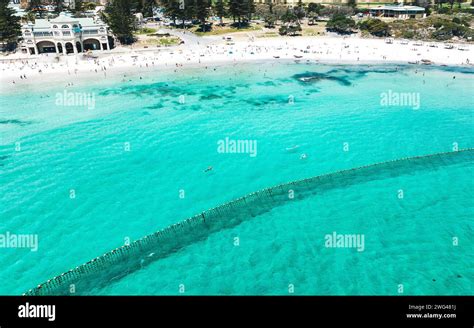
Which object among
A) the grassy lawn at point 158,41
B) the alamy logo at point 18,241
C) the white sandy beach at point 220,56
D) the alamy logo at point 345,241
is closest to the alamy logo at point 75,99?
the white sandy beach at point 220,56

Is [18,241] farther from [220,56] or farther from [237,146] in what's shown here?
[220,56]

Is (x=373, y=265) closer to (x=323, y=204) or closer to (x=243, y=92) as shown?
(x=323, y=204)

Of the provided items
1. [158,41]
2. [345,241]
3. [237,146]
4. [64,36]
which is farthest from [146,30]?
[345,241]

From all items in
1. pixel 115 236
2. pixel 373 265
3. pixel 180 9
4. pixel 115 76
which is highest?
pixel 180 9

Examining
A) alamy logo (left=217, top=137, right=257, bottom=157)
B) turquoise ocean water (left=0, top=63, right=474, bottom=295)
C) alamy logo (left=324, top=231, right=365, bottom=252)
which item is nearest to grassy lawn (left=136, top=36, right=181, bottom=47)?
turquoise ocean water (left=0, top=63, right=474, bottom=295)

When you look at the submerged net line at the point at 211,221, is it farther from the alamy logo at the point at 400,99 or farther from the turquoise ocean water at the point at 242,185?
the alamy logo at the point at 400,99

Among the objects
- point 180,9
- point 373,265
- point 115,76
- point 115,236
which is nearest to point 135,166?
point 115,236

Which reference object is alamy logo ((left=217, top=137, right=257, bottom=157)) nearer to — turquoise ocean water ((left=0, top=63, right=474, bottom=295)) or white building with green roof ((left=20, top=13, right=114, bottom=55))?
turquoise ocean water ((left=0, top=63, right=474, bottom=295))
